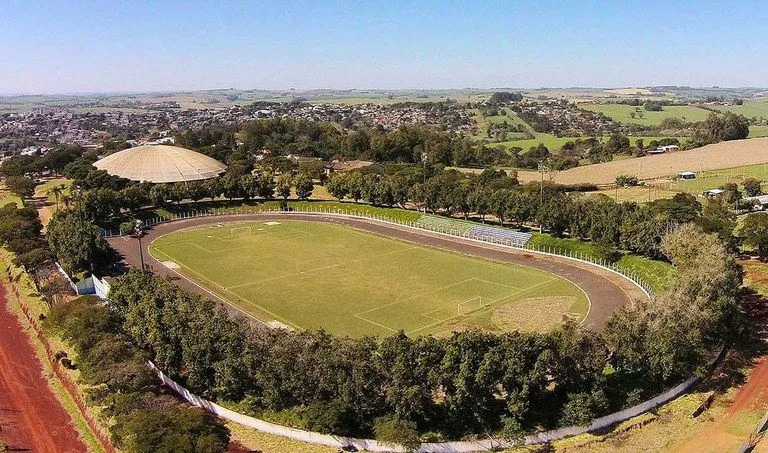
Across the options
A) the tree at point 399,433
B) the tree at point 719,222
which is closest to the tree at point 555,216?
the tree at point 719,222

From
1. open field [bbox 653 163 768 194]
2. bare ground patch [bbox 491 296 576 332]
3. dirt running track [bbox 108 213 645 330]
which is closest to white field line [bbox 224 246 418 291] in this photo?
dirt running track [bbox 108 213 645 330]

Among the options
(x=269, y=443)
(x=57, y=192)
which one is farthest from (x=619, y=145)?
(x=269, y=443)

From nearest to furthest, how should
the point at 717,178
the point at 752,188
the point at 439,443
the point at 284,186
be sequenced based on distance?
the point at 439,443 → the point at 752,188 → the point at 284,186 → the point at 717,178

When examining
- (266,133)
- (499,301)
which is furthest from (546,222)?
(266,133)

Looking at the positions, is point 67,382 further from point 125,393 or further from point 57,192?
point 57,192

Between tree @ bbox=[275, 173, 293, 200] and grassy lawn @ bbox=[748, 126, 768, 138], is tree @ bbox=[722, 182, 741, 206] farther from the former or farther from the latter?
grassy lawn @ bbox=[748, 126, 768, 138]

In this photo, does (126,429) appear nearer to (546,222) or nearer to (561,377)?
(561,377)

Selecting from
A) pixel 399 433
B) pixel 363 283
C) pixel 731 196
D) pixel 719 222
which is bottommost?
pixel 363 283
